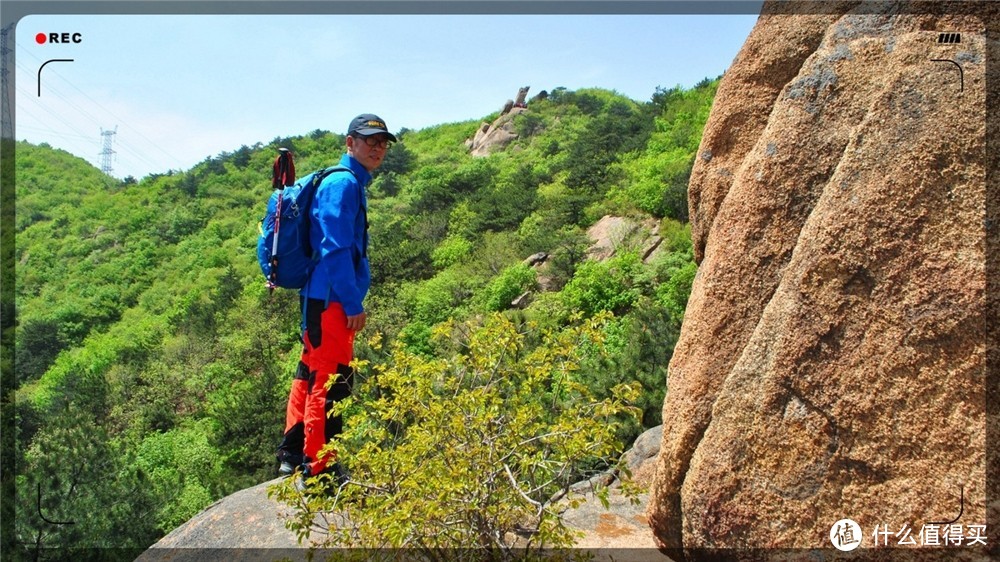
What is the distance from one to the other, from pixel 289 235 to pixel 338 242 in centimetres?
30

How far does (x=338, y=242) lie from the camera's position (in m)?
3.75

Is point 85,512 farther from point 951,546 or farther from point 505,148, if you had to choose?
point 505,148

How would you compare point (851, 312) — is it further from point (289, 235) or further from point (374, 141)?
point (289, 235)

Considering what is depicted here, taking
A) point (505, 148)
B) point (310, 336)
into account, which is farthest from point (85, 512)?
point (505, 148)

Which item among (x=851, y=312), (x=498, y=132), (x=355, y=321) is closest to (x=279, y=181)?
(x=355, y=321)

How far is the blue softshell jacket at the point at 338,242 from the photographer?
3.74 meters

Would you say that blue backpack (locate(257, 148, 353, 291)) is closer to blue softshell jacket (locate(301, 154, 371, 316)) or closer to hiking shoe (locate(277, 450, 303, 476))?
blue softshell jacket (locate(301, 154, 371, 316))

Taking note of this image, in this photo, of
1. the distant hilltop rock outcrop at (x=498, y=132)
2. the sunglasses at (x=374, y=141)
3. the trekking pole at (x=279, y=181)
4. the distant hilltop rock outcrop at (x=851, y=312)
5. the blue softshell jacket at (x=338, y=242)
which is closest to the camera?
the distant hilltop rock outcrop at (x=851, y=312)

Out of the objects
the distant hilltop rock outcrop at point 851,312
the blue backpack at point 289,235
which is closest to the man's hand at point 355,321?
the blue backpack at point 289,235

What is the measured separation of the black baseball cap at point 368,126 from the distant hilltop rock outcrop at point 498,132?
125 ft

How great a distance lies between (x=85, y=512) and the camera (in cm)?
816

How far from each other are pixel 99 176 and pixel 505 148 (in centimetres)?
2793

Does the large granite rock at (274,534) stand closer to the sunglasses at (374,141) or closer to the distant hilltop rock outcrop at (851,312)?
the distant hilltop rock outcrop at (851,312)

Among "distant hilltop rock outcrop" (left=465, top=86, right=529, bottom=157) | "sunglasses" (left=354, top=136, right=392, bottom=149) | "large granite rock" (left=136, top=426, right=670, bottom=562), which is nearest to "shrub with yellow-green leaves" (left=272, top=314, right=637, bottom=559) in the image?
"large granite rock" (left=136, top=426, right=670, bottom=562)
